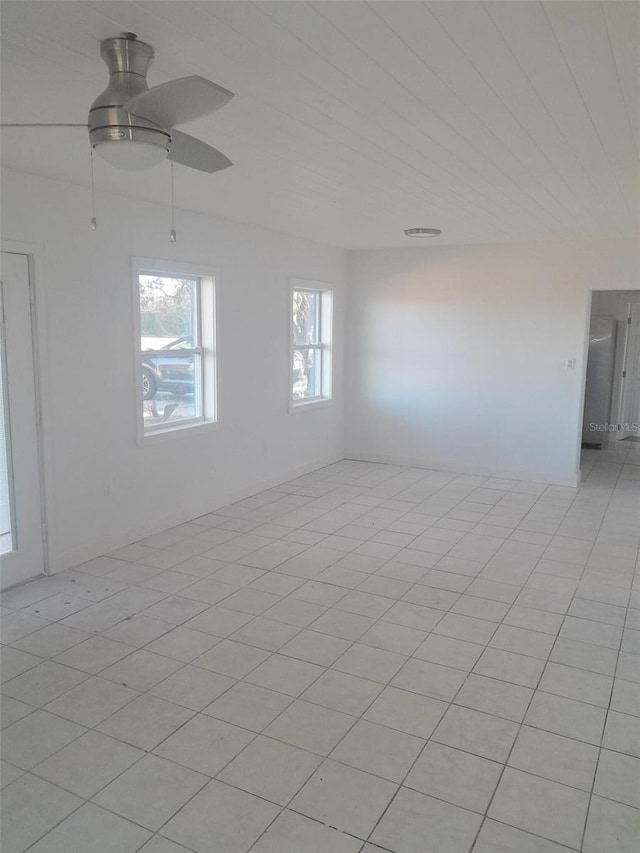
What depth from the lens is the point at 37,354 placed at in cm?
374

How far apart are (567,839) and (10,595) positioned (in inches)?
120

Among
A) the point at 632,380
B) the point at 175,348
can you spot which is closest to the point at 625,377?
the point at 632,380

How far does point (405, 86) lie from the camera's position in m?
2.23

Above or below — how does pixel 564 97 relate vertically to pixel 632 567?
above

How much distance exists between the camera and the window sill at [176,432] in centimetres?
460

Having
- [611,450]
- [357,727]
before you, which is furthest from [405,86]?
[611,450]

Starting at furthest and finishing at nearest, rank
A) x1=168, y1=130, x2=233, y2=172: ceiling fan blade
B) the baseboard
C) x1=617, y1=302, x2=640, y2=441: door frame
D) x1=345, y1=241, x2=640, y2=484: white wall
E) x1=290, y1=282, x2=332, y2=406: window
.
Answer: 1. x1=617, y1=302, x2=640, y2=441: door frame
2. x1=290, y1=282, x2=332, y2=406: window
3. the baseboard
4. x1=345, y1=241, x2=640, y2=484: white wall
5. x1=168, y1=130, x2=233, y2=172: ceiling fan blade

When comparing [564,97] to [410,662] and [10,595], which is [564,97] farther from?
[10,595]

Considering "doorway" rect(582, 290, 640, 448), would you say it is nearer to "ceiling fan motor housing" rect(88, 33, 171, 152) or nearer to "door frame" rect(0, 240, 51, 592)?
"door frame" rect(0, 240, 51, 592)

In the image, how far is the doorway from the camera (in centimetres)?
833

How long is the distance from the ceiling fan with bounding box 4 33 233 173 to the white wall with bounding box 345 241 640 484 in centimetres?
491

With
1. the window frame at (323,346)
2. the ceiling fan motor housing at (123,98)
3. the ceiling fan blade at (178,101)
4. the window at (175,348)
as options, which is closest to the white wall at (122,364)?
the window at (175,348)

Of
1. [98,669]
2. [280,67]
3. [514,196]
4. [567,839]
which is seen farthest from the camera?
[514,196]

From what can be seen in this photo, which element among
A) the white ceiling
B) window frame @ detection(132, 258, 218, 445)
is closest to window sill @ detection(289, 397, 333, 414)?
window frame @ detection(132, 258, 218, 445)
